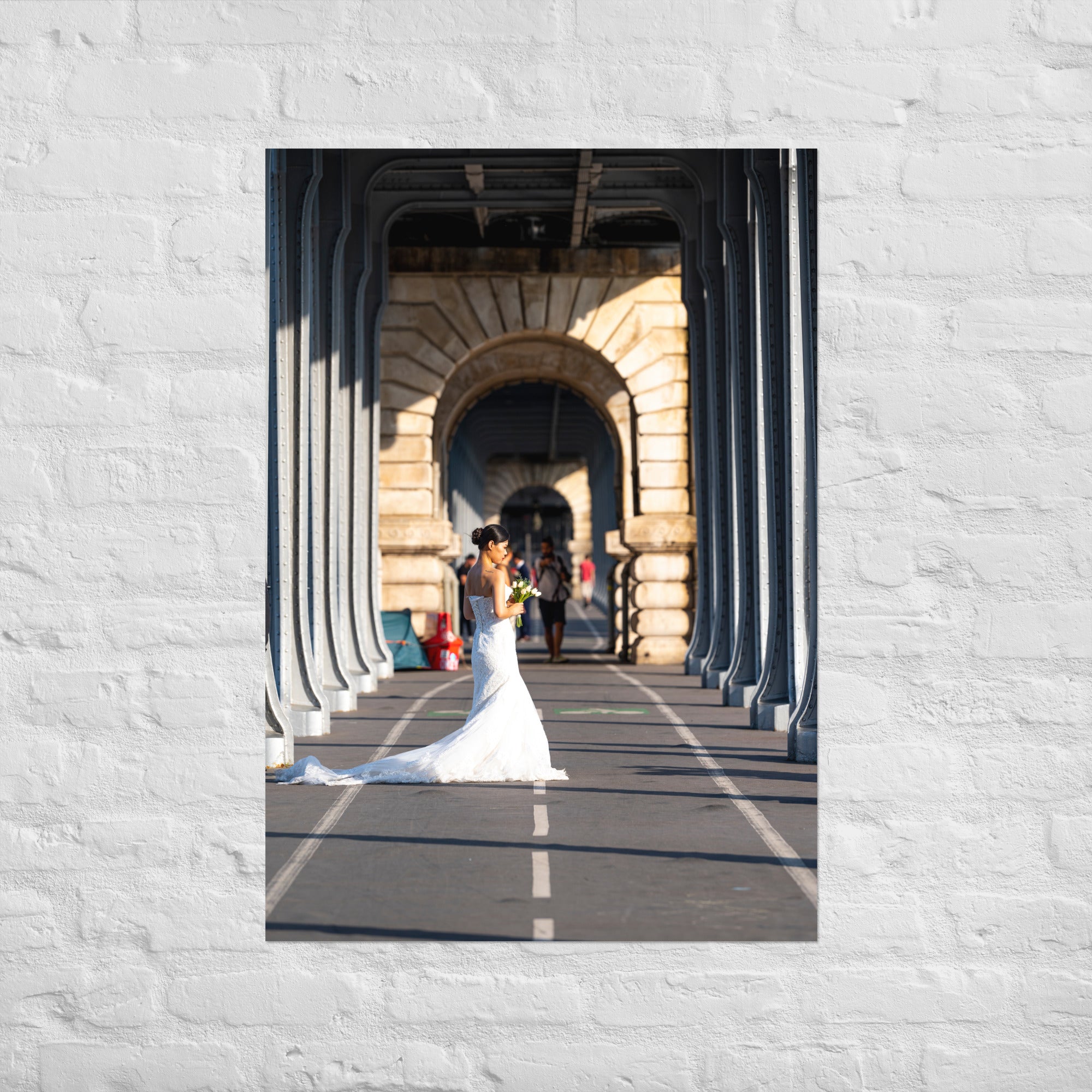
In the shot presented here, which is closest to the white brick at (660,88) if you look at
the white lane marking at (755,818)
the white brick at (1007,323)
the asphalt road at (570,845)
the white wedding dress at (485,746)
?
the white brick at (1007,323)

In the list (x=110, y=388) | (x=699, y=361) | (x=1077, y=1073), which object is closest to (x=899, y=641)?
(x=1077, y=1073)

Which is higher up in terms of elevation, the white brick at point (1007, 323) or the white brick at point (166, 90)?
the white brick at point (166, 90)

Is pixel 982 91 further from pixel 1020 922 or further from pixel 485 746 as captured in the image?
pixel 485 746

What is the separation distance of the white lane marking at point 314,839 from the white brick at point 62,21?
2.28 metres

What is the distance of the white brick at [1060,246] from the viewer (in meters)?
4.18

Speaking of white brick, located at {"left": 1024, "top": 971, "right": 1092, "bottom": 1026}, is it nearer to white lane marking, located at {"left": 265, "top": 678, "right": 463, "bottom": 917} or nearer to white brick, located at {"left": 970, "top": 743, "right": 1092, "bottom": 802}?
white brick, located at {"left": 970, "top": 743, "right": 1092, "bottom": 802}

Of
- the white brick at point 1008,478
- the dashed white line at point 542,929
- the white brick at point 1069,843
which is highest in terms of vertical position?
the white brick at point 1008,478

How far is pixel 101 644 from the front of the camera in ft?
13.6

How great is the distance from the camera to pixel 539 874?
234 inches

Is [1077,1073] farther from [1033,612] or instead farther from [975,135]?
[975,135]

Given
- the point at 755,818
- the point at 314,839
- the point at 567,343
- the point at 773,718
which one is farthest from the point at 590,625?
the point at 314,839

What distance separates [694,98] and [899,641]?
150 cm

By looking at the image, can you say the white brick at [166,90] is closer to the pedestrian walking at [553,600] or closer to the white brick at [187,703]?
the white brick at [187,703]

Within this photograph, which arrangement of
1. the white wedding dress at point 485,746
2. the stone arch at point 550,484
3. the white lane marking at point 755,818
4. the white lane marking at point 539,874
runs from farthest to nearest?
1. the stone arch at point 550,484
2. the white wedding dress at point 485,746
3. the white lane marking at point 539,874
4. the white lane marking at point 755,818
